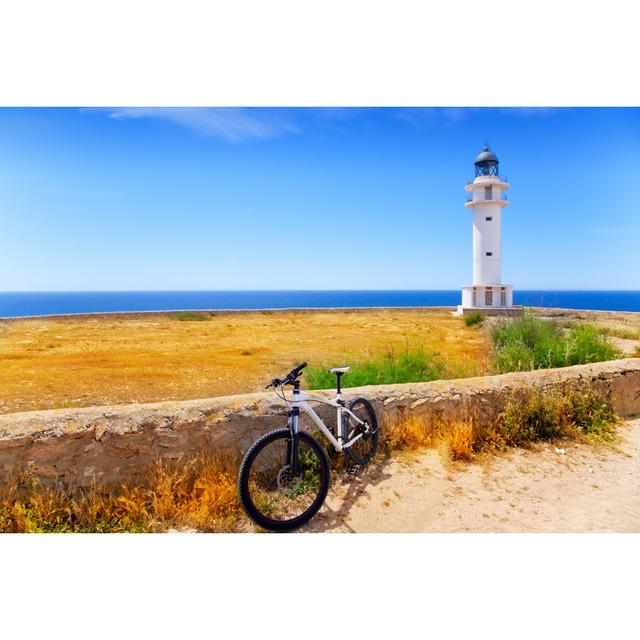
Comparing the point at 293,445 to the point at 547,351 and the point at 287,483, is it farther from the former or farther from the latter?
the point at 547,351

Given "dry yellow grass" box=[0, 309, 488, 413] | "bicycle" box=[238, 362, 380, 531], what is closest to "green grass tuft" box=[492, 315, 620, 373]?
"dry yellow grass" box=[0, 309, 488, 413]

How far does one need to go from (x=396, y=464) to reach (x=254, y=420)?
4.46 ft

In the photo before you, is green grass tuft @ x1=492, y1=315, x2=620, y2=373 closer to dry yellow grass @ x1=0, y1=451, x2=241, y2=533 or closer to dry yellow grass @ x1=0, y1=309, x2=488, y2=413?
dry yellow grass @ x1=0, y1=309, x2=488, y2=413

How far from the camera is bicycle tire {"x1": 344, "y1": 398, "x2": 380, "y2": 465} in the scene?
3.90m

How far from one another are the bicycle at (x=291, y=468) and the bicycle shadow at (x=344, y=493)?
0.09 meters

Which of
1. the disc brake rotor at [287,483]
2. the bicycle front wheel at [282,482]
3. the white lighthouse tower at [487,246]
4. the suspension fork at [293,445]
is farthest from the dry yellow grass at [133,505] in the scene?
the white lighthouse tower at [487,246]

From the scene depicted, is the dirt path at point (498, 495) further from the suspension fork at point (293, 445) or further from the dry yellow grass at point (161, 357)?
the dry yellow grass at point (161, 357)

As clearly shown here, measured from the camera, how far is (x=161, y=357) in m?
10.1

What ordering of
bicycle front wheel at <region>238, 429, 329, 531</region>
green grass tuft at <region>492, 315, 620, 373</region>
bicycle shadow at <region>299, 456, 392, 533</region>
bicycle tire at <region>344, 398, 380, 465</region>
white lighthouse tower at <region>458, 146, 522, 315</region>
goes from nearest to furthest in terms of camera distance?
bicycle front wheel at <region>238, 429, 329, 531</region> < bicycle shadow at <region>299, 456, 392, 533</region> < bicycle tire at <region>344, 398, 380, 465</region> < green grass tuft at <region>492, 315, 620, 373</region> < white lighthouse tower at <region>458, 146, 522, 315</region>

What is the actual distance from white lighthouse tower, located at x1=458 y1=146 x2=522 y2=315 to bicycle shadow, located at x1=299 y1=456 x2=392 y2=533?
25.2 m

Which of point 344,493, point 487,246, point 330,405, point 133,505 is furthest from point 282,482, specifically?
point 487,246
